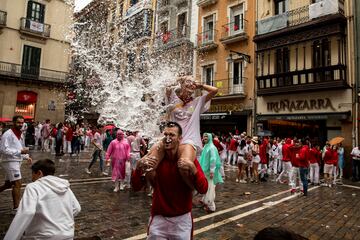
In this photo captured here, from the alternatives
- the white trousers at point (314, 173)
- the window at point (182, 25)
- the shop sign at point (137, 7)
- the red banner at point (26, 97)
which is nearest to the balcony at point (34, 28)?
the red banner at point (26, 97)

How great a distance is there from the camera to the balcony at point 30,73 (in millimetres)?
26328

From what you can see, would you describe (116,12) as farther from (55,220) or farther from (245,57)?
(55,220)

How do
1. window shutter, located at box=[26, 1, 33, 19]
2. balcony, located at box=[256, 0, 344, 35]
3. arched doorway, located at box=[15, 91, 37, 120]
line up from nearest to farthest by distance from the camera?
1. balcony, located at box=[256, 0, 344, 35]
2. arched doorway, located at box=[15, 91, 37, 120]
3. window shutter, located at box=[26, 1, 33, 19]

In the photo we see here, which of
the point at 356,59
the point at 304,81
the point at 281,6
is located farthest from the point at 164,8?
the point at 356,59

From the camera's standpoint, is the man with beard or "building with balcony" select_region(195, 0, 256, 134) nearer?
the man with beard

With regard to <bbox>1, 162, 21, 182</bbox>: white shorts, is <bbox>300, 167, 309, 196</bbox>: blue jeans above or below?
below

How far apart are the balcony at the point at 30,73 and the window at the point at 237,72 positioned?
17.7 metres

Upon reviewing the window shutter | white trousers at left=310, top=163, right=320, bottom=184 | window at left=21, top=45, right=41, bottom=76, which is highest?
the window shutter

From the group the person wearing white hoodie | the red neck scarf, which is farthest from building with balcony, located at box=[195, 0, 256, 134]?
the person wearing white hoodie

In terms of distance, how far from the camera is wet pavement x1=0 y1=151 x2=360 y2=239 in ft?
17.2

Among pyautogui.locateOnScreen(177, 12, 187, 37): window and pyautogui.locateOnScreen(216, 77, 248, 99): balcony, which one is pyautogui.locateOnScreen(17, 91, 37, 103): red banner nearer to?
pyautogui.locateOnScreen(177, 12, 187, 37): window

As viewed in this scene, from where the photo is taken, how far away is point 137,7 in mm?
25531

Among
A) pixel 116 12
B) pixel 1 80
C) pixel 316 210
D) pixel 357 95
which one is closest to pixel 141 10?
pixel 116 12

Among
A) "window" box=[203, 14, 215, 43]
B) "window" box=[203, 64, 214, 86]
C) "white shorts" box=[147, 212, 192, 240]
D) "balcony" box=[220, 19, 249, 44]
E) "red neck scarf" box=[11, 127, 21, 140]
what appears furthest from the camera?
"window" box=[203, 14, 215, 43]
